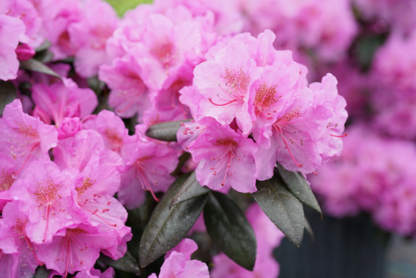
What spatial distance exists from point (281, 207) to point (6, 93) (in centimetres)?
60

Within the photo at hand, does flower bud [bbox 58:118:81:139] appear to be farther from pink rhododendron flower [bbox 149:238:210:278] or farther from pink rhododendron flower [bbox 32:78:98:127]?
pink rhododendron flower [bbox 149:238:210:278]

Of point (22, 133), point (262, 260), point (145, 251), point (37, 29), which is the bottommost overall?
point (262, 260)

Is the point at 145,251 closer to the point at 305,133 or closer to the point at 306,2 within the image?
the point at 305,133

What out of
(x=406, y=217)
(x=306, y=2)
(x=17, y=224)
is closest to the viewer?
(x=17, y=224)

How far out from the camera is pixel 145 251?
2.53 feet

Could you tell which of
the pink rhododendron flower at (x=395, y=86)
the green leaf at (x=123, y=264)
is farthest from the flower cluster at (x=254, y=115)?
the pink rhododendron flower at (x=395, y=86)

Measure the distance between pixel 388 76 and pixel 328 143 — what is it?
147cm

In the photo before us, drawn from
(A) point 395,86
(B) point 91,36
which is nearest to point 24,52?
(B) point 91,36

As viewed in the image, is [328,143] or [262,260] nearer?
[328,143]

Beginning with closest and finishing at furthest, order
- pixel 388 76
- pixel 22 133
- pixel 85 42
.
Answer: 1. pixel 22 133
2. pixel 85 42
3. pixel 388 76

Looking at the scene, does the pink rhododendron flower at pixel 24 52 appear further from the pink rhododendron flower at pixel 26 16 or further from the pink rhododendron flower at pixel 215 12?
the pink rhododendron flower at pixel 215 12

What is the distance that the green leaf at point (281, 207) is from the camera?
2.32 ft

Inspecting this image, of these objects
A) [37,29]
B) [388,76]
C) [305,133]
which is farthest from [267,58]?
[388,76]

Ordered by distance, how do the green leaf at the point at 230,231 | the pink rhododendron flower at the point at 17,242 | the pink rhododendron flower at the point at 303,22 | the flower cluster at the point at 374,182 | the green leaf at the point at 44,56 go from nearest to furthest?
the pink rhododendron flower at the point at 17,242 → the green leaf at the point at 230,231 → the green leaf at the point at 44,56 → the flower cluster at the point at 374,182 → the pink rhododendron flower at the point at 303,22
